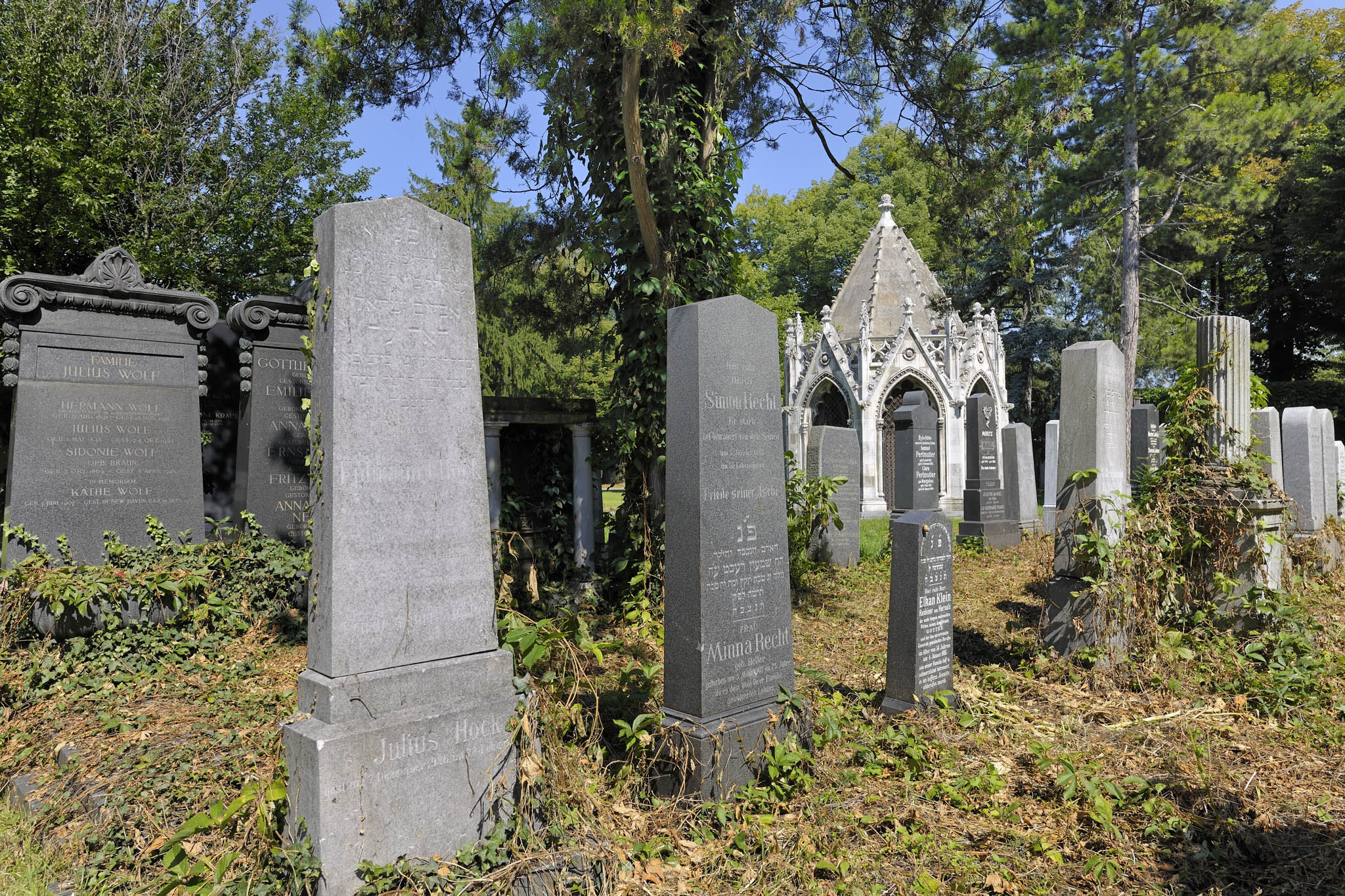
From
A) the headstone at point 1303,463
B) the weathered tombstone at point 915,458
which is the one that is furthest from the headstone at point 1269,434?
the weathered tombstone at point 915,458

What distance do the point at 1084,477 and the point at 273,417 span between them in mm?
7055

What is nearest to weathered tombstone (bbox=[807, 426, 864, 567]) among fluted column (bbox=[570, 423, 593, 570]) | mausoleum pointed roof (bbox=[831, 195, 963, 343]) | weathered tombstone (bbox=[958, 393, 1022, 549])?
weathered tombstone (bbox=[958, 393, 1022, 549])

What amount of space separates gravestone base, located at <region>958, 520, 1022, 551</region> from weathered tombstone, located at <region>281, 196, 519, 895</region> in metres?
11.1

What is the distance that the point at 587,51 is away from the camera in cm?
605

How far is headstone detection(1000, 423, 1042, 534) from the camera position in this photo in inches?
532

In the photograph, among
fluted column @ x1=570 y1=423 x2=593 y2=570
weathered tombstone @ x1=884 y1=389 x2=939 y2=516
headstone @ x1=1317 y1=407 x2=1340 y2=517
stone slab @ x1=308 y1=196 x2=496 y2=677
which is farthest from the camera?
weathered tombstone @ x1=884 y1=389 x2=939 y2=516

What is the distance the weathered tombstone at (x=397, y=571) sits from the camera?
9.84 feet

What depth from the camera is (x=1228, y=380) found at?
666cm

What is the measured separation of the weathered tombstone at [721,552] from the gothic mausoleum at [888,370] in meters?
15.7

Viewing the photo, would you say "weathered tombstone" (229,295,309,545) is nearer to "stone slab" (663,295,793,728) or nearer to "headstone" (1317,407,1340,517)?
"stone slab" (663,295,793,728)

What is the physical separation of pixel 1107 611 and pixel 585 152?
622cm

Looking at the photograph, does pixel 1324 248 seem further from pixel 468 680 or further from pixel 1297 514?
pixel 468 680

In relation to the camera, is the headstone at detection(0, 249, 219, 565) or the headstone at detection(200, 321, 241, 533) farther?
the headstone at detection(200, 321, 241, 533)

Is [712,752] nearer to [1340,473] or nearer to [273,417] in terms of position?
[273,417]
